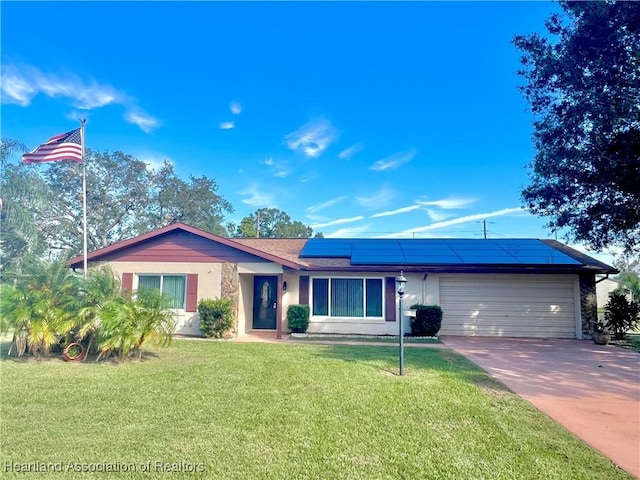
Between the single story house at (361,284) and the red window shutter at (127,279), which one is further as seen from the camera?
the red window shutter at (127,279)

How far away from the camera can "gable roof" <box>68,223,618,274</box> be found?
12961 millimetres

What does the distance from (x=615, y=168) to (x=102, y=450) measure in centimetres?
1213

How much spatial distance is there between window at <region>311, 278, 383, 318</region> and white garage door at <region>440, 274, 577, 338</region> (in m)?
2.60

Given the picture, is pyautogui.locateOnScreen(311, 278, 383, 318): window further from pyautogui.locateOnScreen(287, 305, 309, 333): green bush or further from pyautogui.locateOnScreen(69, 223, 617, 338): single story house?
pyautogui.locateOnScreen(287, 305, 309, 333): green bush

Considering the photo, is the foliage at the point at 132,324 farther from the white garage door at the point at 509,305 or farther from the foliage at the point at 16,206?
the foliage at the point at 16,206

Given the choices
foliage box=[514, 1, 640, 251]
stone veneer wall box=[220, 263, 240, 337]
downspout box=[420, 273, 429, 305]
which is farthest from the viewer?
downspout box=[420, 273, 429, 305]

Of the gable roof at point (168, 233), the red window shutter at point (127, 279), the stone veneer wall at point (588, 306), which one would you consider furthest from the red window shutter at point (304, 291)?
the stone veneer wall at point (588, 306)

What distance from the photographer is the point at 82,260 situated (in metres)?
13.1

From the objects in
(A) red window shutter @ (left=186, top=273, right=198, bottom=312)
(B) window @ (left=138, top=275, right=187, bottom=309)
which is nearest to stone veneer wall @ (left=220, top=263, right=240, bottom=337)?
(A) red window shutter @ (left=186, top=273, right=198, bottom=312)

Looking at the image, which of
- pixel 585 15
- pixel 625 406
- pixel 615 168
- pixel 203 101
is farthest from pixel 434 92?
pixel 625 406

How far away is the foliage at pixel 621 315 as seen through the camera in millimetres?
12883

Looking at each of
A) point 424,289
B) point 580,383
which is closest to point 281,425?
point 580,383

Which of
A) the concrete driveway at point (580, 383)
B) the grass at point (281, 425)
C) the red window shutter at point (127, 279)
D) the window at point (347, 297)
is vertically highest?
the red window shutter at point (127, 279)

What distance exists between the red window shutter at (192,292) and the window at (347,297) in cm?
434
